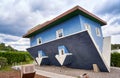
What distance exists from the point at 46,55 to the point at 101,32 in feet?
26.6

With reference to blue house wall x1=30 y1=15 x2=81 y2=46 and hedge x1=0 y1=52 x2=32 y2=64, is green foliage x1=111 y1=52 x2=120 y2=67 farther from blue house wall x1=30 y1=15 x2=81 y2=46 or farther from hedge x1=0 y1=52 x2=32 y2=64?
hedge x1=0 y1=52 x2=32 y2=64

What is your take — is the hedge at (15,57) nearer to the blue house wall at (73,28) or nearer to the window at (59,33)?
the blue house wall at (73,28)


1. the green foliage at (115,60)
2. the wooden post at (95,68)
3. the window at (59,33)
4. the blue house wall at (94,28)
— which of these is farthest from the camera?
the green foliage at (115,60)

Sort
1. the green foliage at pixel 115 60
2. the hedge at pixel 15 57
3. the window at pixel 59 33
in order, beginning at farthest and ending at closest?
the hedge at pixel 15 57 → the green foliage at pixel 115 60 → the window at pixel 59 33

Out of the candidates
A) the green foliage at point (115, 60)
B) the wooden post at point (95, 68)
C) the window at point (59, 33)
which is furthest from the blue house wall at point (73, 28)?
the green foliage at point (115, 60)

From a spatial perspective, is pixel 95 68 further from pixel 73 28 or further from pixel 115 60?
pixel 115 60

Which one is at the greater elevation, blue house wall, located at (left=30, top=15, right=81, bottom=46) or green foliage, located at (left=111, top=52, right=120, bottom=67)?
blue house wall, located at (left=30, top=15, right=81, bottom=46)

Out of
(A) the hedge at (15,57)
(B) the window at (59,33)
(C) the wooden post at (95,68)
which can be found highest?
(B) the window at (59,33)

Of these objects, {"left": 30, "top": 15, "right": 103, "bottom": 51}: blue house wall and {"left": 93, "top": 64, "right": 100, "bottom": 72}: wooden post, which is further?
{"left": 30, "top": 15, "right": 103, "bottom": 51}: blue house wall

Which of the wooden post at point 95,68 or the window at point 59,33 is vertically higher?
the window at point 59,33

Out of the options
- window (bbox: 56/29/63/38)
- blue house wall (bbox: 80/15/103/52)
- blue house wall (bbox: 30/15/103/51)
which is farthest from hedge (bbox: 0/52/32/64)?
blue house wall (bbox: 80/15/103/52)

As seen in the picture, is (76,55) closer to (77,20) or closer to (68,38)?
(68,38)

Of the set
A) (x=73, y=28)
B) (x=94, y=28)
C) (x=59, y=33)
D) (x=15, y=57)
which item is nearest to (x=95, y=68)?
(x=73, y=28)

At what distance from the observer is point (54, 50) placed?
1670cm
